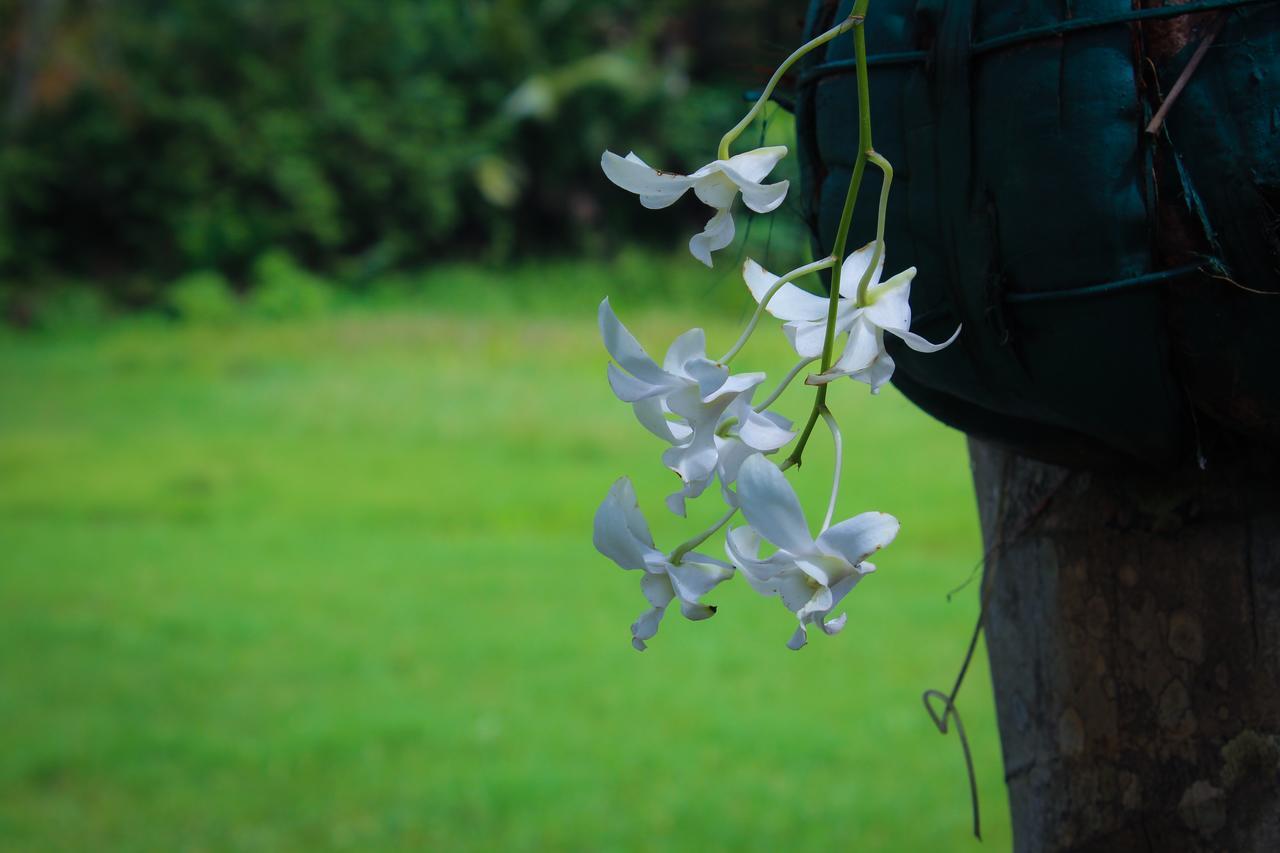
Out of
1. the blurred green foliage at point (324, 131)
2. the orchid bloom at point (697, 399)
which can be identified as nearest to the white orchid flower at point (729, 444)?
the orchid bloom at point (697, 399)

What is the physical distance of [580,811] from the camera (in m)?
2.76

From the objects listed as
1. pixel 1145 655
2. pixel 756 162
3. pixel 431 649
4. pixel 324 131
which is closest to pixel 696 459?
pixel 756 162

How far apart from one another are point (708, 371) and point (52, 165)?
10.9m

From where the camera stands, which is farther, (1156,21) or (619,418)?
(619,418)

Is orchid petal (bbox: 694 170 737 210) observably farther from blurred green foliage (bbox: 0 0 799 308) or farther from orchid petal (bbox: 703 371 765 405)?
blurred green foliage (bbox: 0 0 799 308)

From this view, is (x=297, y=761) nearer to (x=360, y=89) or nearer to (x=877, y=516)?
(x=877, y=516)

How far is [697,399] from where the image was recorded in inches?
20.6

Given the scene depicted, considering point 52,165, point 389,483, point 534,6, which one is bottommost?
point 389,483

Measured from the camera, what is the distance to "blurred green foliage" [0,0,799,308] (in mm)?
10328

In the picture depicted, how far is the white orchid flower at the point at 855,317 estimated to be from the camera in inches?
20.6

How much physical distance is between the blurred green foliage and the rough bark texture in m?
9.44

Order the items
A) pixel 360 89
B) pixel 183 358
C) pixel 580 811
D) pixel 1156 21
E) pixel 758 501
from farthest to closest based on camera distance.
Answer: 1. pixel 360 89
2. pixel 183 358
3. pixel 580 811
4. pixel 1156 21
5. pixel 758 501

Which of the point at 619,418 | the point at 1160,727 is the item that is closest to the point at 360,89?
the point at 619,418

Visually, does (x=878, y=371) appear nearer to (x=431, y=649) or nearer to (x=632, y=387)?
(x=632, y=387)
